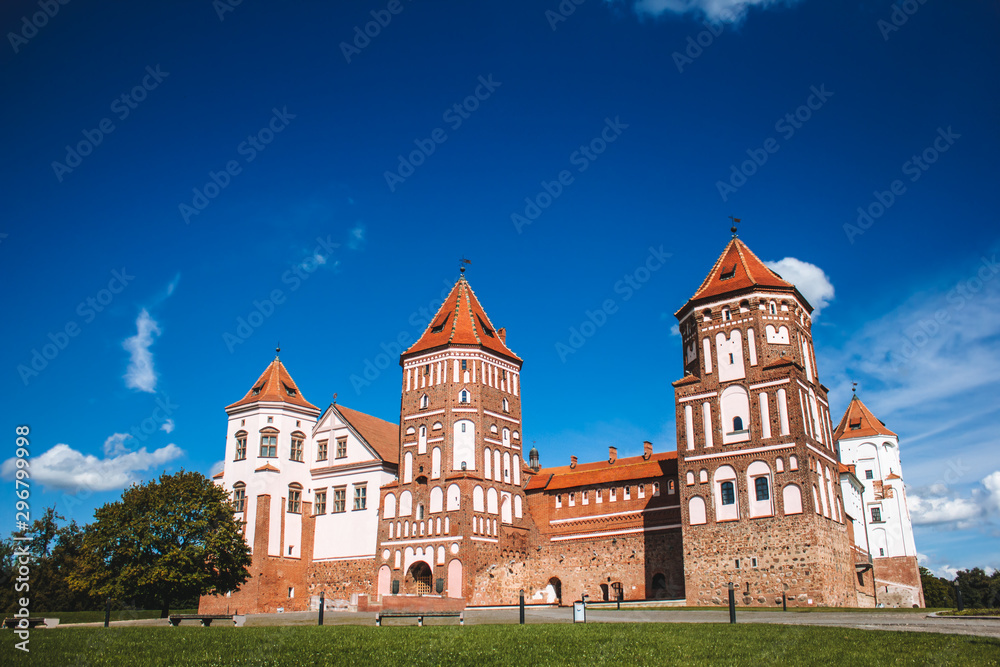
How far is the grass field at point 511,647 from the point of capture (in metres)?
12.4

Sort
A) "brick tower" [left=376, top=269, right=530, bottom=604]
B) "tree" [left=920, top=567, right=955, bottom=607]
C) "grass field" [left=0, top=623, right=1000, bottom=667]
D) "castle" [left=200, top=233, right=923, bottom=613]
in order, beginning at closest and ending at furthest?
"grass field" [left=0, top=623, right=1000, bottom=667] → "castle" [left=200, top=233, right=923, bottom=613] → "brick tower" [left=376, top=269, right=530, bottom=604] → "tree" [left=920, top=567, right=955, bottom=607]

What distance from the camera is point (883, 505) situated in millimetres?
63344

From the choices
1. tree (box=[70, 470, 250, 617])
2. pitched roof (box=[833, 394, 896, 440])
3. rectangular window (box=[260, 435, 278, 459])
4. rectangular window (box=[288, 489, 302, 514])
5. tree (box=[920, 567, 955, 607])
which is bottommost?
tree (box=[920, 567, 955, 607])


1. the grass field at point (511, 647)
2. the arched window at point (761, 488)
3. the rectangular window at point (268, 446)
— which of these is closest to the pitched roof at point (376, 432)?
the rectangular window at point (268, 446)

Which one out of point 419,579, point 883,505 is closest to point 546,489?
point 419,579

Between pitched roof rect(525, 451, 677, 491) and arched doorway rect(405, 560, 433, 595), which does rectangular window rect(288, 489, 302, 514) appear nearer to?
arched doorway rect(405, 560, 433, 595)

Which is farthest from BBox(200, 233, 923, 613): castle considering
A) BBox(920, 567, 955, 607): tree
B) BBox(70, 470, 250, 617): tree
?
BBox(920, 567, 955, 607): tree

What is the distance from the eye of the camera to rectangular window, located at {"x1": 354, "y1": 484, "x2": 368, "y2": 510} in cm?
5019

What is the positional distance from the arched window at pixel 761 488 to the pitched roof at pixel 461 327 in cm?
1901

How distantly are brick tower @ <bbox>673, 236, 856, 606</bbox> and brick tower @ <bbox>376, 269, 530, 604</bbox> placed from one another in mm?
12376

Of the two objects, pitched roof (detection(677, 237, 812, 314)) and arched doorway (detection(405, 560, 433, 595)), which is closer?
pitched roof (detection(677, 237, 812, 314))

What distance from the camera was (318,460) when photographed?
53.1 m

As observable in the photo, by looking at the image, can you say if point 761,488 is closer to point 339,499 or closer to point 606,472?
point 606,472

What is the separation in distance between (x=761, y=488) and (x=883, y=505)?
3188cm
